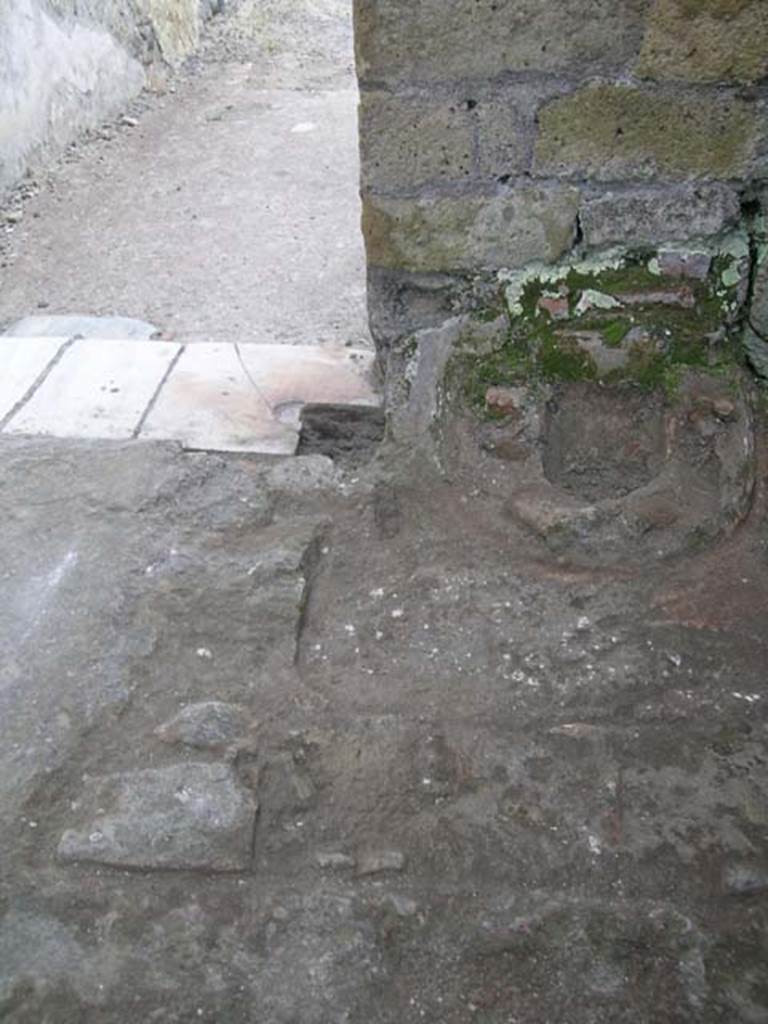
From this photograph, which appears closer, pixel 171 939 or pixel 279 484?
pixel 171 939

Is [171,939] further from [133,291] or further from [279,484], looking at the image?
[133,291]

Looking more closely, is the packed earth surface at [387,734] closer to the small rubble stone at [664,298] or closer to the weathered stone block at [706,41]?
the small rubble stone at [664,298]

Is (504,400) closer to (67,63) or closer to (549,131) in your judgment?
(549,131)

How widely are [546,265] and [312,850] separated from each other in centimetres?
145

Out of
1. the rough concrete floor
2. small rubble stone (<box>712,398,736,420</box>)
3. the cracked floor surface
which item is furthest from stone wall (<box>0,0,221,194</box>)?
small rubble stone (<box>712,398,736,420</box>)

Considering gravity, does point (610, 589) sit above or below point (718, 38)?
below

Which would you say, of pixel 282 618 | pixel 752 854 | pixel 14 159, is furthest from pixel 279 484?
pixel 14 159

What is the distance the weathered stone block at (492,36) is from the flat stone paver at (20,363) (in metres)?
1.26

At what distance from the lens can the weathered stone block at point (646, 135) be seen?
7.32 feet

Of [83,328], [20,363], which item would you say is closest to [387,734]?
[20,363]

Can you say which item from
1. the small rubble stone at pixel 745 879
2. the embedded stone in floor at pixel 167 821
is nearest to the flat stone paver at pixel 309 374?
the embedded stone in floor at pixel 167 821

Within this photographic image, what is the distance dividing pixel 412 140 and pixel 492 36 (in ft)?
0.90

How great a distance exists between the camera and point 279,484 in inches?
94.0

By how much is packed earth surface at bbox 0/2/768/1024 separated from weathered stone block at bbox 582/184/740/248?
36 cm
